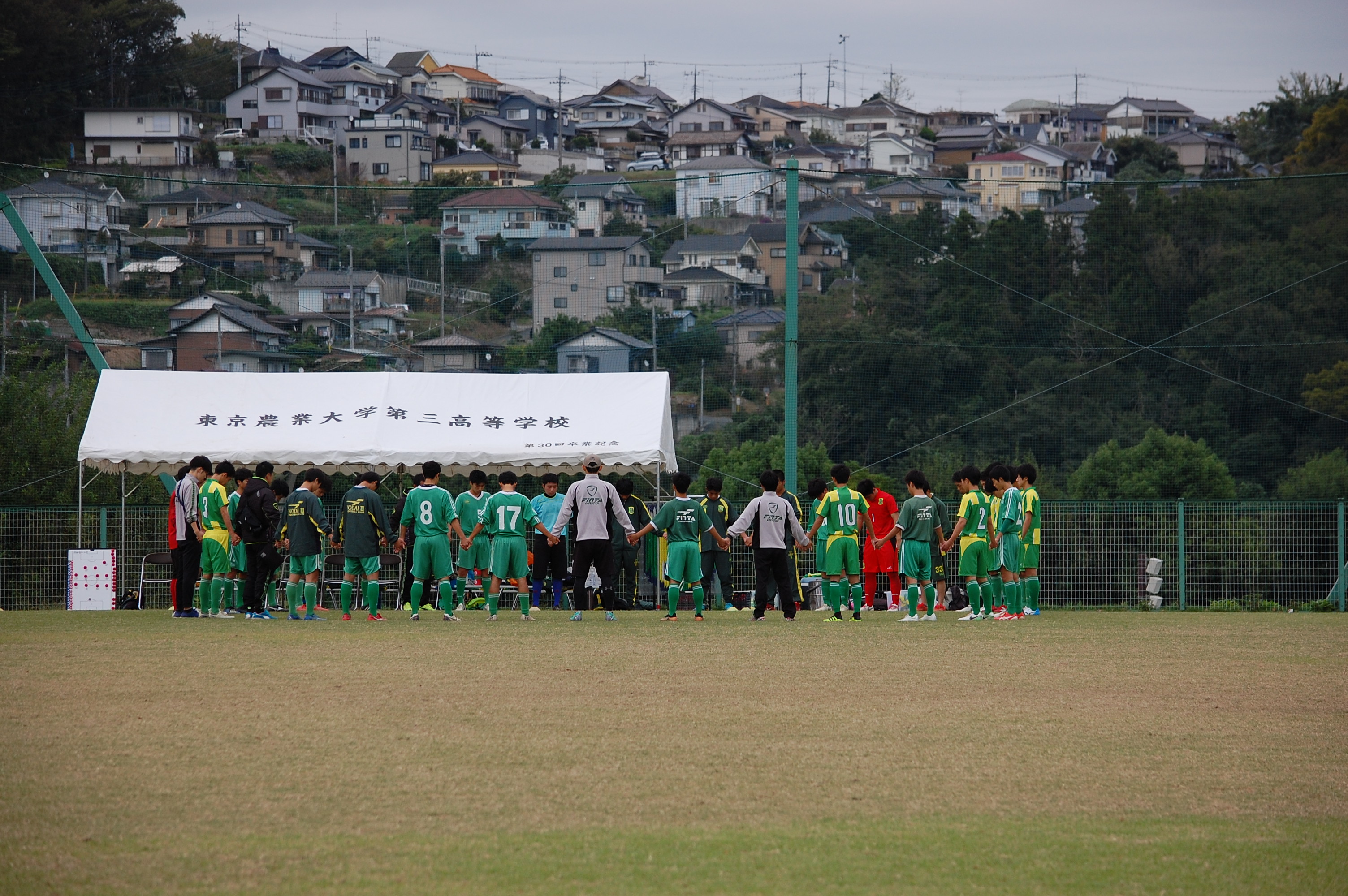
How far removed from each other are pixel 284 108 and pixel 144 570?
3119 inches

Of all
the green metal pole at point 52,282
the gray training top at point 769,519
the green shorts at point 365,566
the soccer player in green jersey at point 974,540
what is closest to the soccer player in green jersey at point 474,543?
the green shorts at point 365,566

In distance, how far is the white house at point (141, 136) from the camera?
66312mm

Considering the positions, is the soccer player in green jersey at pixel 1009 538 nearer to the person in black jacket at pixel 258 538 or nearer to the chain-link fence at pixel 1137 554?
the chain-link fence at pixel 1137 554

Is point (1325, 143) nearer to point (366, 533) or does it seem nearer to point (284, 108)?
point (366, 533)

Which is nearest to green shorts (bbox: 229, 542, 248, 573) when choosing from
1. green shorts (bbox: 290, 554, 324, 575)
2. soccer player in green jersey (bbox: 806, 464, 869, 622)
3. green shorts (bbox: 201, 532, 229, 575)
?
green shorts (bbox: 201, 532, 229, 575)

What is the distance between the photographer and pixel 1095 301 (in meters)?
27.1

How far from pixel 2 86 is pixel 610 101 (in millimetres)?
74101

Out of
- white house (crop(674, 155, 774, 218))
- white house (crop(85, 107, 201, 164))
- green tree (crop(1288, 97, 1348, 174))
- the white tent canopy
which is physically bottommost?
the white tent canopy

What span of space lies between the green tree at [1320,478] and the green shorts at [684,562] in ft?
48.9

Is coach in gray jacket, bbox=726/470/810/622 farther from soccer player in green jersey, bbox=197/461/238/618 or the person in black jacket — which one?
soccer player in green jersey, bbox=197/461/238/618

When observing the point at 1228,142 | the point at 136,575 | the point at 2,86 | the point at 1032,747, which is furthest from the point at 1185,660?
the point at 1228,142

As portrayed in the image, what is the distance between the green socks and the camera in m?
16.9

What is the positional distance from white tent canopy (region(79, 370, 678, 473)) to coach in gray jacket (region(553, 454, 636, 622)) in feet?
9.42

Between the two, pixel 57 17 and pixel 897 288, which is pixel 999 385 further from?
pixel 57 17
